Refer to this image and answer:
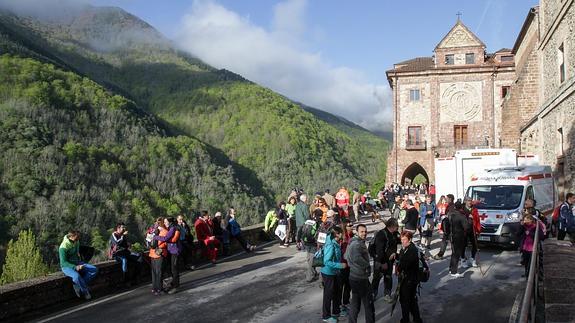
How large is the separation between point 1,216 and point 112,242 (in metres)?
44.9

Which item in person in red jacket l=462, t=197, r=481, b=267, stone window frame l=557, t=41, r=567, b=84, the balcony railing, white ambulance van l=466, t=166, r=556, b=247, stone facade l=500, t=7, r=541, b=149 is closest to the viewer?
person in red jacket l=462, t=197, r=481, b=267

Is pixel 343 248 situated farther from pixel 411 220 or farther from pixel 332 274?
pixel 411 220

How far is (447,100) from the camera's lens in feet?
136

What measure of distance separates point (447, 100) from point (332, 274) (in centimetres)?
3650

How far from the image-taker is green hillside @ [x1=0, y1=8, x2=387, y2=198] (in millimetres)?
122312

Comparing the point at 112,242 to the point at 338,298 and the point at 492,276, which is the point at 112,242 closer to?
the point at 338,298

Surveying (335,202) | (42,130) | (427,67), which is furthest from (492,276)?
(42,130)

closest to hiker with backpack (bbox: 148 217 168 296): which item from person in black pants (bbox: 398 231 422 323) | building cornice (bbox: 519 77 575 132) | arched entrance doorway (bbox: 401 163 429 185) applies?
person in black pants (bbox: 398 231 422 323)

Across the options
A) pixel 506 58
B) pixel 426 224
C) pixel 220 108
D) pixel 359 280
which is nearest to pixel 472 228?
pixel 426 224

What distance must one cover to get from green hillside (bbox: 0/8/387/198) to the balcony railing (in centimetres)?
6929

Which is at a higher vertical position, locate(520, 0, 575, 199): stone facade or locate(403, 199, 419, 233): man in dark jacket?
locate(520, 0, 575, 199): stone facade

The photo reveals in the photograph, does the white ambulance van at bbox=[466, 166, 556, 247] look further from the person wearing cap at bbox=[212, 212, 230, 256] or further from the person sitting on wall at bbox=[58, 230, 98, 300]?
the person sitting on wall at bbox=[58, 230, 98, 300]

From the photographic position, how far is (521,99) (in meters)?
31.2

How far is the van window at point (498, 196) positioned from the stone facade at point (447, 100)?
25.0 metres
